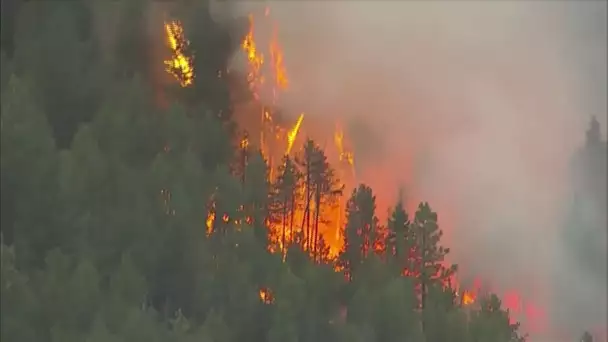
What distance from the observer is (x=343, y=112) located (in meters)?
8.43

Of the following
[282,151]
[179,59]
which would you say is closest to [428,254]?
[282,151]

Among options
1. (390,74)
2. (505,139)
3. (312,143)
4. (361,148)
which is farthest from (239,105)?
(505,139)

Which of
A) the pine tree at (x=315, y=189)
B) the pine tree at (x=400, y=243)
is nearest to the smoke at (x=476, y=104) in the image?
the pine tree at (x=315, y=189)

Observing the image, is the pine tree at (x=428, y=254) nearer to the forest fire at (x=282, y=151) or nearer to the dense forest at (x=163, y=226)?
the dense forest at (x=163, y=226)

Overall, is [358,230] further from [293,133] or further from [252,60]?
[252,60]

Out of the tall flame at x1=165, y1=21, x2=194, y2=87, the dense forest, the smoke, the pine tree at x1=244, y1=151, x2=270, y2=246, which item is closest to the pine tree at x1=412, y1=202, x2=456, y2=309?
the dense forest

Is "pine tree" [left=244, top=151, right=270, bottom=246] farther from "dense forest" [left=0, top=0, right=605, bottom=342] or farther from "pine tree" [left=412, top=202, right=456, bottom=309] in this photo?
"pine tree" [left=412, top=202, right=456, bottom=309]

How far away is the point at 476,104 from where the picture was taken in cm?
1062

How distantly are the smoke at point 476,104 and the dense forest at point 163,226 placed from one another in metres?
2.13

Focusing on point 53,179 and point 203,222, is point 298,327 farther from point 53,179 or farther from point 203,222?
point 53,179

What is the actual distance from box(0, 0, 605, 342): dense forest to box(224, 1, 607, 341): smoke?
2.13 m

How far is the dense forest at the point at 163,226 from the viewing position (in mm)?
4070

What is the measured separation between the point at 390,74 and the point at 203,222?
565cm

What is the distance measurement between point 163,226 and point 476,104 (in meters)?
6.81
